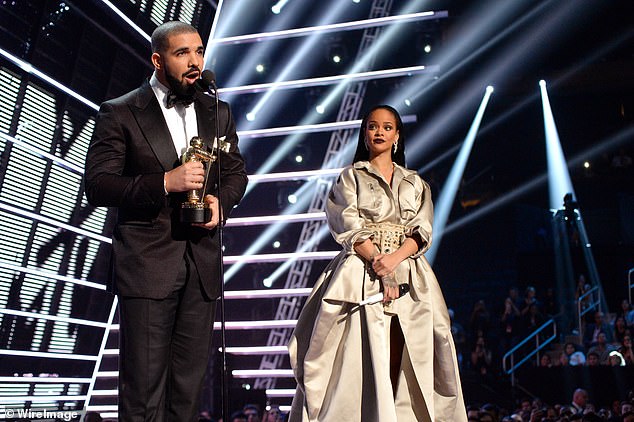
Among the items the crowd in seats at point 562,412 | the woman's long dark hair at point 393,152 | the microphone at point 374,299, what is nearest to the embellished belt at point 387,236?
the microphone at point 374,299

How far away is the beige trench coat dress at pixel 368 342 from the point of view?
12.6ft

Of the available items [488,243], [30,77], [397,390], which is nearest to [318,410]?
[397,390]

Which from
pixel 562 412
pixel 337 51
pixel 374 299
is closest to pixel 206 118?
pixel 374 299

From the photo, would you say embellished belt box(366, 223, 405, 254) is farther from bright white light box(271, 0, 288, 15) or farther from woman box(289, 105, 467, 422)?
bright white light box(271, 0, 288, 15)

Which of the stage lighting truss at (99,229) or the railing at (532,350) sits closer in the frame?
the stage lighting truss at (99,229)

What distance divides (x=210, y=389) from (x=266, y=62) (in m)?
3.68

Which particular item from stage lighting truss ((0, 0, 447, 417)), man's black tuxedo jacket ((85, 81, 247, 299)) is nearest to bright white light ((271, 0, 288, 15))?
stage lighting truss ((0, 0, 447, 417))

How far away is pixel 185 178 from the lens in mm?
2623

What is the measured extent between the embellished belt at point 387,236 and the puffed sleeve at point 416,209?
44 mm

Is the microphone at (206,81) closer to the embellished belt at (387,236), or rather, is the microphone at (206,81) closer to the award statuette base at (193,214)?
the award statuette base at (193,214)

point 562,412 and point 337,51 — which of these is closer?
point 562,412

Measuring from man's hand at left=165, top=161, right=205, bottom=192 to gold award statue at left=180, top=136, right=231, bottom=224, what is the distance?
42 mm

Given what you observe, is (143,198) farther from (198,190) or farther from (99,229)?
(99,229)

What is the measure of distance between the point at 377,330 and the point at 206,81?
1688mm
